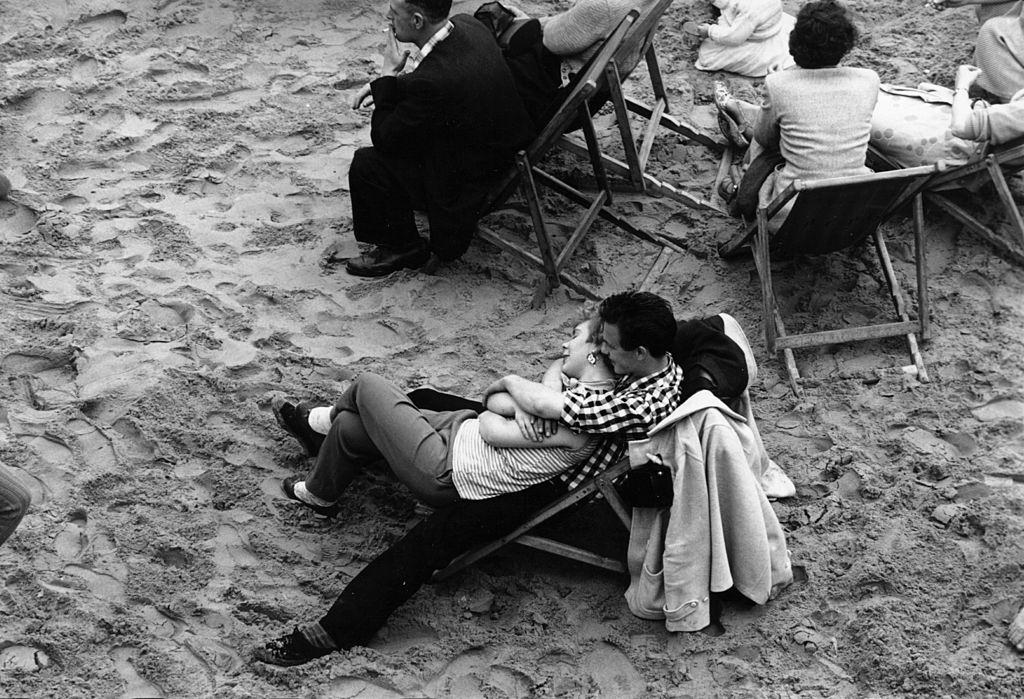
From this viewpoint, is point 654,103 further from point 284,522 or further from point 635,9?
point 284,522

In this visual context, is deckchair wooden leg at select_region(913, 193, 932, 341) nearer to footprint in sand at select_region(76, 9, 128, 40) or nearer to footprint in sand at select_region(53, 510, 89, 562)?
footprint in sand at select_region(53, 510, 89, 562)

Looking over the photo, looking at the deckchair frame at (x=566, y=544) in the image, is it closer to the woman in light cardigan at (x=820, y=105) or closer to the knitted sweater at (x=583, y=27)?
the woman in light cardigan at (x=820, y=105)

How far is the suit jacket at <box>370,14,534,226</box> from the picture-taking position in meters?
4.94

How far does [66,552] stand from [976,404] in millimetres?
3282

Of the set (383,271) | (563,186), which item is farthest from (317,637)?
(563,186)

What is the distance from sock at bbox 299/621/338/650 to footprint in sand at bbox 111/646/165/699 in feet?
1.46

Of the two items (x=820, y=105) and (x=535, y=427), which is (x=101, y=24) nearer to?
(x=820, y=105)

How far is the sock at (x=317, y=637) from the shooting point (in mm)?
3709

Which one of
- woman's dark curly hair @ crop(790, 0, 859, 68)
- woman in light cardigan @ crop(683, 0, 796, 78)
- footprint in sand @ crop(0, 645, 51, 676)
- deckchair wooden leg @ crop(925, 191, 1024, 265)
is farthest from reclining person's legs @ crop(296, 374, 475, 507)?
woman in light cardigan @ crop(683, 0, 796, 78)

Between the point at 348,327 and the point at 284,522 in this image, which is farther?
the point at 348,327

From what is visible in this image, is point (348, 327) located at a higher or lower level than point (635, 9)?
lower

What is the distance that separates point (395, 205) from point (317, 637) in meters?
2.11

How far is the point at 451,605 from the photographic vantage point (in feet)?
13.0

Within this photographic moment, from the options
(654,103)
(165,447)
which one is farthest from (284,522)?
(654,103)
